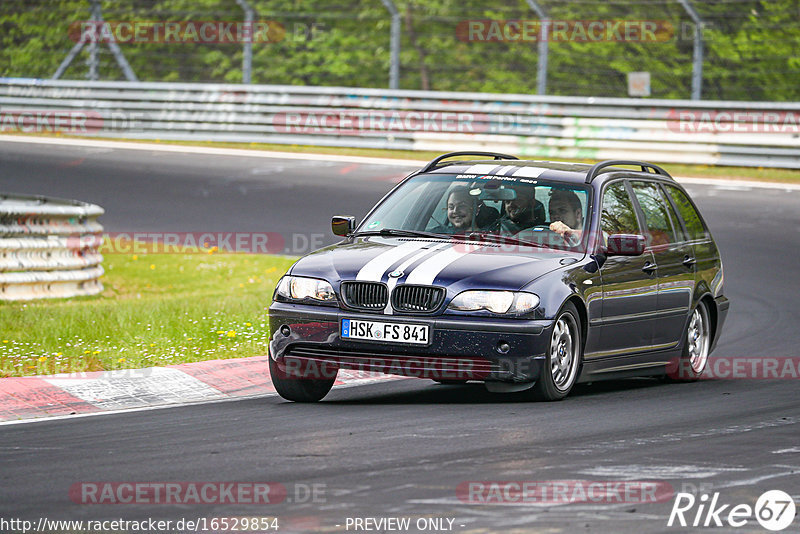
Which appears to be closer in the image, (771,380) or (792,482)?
(792,482)

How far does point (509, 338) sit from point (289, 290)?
4.69ft

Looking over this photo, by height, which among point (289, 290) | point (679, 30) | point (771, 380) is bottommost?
point (771, 380)

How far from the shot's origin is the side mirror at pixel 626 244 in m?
9.33

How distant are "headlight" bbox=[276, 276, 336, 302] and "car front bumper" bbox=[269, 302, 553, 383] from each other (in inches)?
3.9

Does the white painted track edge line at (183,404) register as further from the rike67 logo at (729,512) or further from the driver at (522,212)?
the rike67 logo at (729,512)

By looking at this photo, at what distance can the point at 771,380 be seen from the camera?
10477mm

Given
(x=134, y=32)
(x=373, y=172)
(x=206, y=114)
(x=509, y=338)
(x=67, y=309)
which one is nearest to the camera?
(x=509, y=338)

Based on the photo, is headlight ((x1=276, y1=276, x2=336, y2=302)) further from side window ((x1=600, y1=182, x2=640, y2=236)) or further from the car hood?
side window ((x1=600, y1=182, x2=640, y2=236))

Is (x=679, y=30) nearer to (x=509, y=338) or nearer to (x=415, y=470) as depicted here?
(x=509, y=338)

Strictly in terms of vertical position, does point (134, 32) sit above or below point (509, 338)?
above

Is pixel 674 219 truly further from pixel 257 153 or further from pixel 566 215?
pixel 257 153

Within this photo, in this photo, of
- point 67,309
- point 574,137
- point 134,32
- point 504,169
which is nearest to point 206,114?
point 134,32

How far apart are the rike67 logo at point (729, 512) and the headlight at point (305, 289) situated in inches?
123

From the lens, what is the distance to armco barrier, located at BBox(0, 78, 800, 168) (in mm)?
23891
